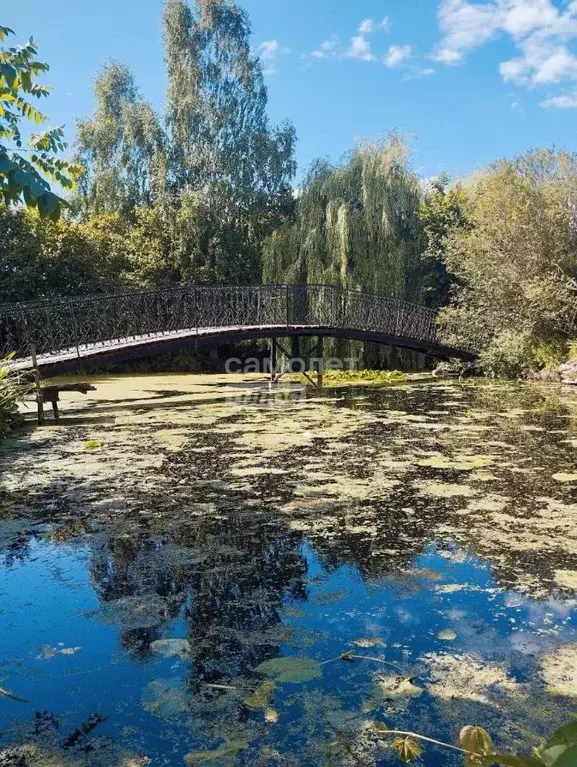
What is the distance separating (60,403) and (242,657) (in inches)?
337

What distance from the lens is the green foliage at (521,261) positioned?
45.7 feet

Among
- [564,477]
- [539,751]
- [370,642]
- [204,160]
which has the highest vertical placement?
[204,160]

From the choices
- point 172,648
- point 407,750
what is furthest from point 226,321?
point 407,750

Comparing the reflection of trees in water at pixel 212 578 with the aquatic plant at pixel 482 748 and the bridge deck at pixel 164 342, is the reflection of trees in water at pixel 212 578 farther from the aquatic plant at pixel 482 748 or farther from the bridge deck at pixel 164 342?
the bridge deck at pixel 164 342

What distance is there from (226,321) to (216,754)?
12049mm

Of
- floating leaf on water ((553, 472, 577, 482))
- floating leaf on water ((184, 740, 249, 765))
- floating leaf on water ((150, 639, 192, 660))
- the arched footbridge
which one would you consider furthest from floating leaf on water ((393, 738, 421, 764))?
the arched footbridge

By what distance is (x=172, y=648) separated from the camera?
7.16 feet

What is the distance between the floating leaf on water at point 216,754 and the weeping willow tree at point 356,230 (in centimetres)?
1423

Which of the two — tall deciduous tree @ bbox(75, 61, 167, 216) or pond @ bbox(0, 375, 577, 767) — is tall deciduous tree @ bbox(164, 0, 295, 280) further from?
pond @ bbox(0, 375, 577, 767)

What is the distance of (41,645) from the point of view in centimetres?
225

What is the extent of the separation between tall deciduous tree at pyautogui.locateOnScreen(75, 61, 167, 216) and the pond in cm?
1571

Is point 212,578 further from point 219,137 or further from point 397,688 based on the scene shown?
point 219,137

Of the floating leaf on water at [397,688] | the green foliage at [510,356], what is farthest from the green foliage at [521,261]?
the floating leaf on water at [397,688]

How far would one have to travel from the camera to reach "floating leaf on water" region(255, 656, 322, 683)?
1.96 meters
